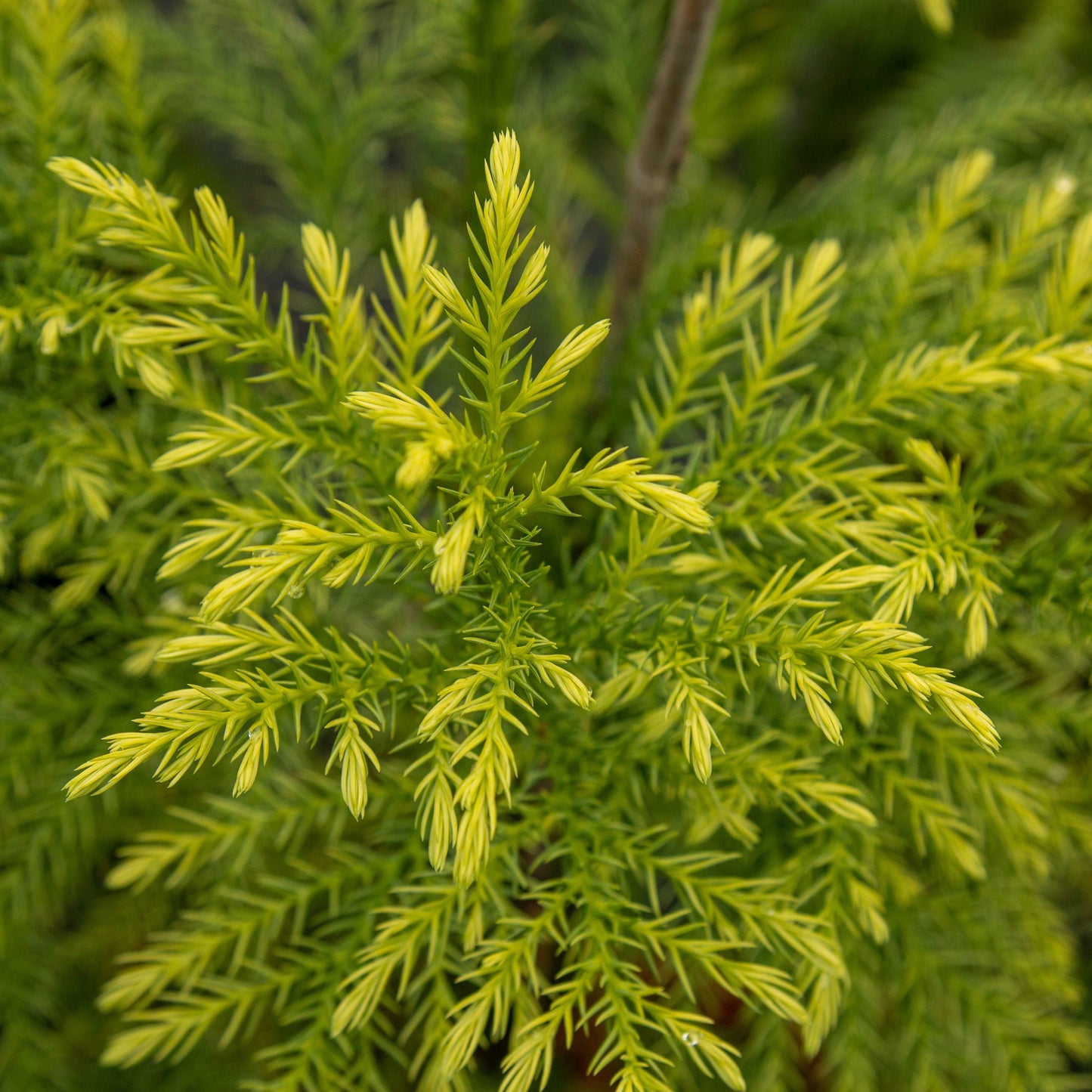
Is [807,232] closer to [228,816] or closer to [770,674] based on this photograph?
[770,674]

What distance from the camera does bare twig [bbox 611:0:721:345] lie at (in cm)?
64

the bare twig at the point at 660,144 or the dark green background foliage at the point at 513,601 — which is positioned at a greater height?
the bare twig at the point at 660,144

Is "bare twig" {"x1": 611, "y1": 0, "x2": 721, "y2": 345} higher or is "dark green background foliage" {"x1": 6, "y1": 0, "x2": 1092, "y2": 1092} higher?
"bare twig" {"x1": 611, "y1": 0, "x2": 721, "y2": 345}

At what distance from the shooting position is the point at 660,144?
709 mm

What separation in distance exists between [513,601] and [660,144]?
1.50 ft

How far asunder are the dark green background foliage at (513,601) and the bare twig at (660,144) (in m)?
0.04

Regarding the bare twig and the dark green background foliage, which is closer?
the dark green background foliage

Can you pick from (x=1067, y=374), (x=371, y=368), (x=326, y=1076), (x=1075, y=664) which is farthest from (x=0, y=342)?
(x=1075, y=664)

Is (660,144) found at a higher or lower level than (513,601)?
higher

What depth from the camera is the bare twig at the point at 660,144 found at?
2.09 ft

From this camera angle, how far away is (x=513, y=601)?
17.2 inches

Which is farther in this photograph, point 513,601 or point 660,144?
point 660,144

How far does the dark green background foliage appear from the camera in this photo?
442 mm

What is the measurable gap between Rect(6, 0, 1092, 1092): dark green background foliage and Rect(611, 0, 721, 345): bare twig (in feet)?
0.12
